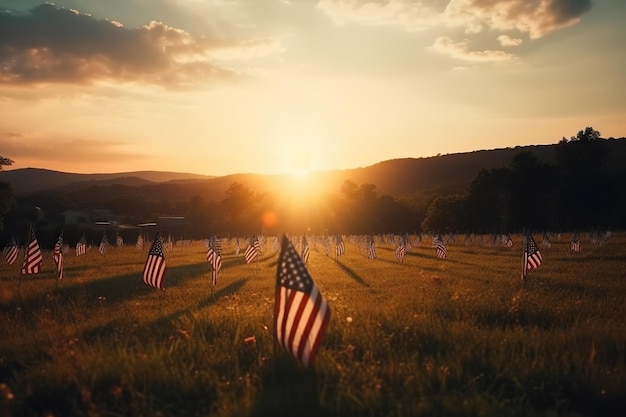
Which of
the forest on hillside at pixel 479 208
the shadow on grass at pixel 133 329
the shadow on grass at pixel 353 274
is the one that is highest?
the forest on hillside at pixel 479 208

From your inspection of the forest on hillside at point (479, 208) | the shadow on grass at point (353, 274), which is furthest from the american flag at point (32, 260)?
the forest on hillside at point (479, 208)

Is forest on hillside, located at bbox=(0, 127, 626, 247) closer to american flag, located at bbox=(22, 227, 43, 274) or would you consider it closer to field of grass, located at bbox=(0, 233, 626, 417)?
american flag, located at bbox=(22, 227, 43, 274)

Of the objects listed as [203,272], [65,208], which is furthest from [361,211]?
[203,272]

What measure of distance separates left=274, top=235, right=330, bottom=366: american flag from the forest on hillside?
2060 inches

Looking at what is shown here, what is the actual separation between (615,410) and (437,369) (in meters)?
2.19

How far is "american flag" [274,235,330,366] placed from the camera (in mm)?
8477

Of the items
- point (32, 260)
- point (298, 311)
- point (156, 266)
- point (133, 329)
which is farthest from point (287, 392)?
point (32, 260)

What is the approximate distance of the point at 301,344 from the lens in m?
8.55

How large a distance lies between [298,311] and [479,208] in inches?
3476

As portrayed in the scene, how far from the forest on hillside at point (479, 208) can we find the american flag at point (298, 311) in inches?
2060

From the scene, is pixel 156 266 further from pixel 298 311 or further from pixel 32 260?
pixel 298 311

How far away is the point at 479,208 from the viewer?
9306 cm

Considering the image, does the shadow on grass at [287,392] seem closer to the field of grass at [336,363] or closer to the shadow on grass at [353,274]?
the field of grass at [336,363]

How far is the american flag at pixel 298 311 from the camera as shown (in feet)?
27.8
